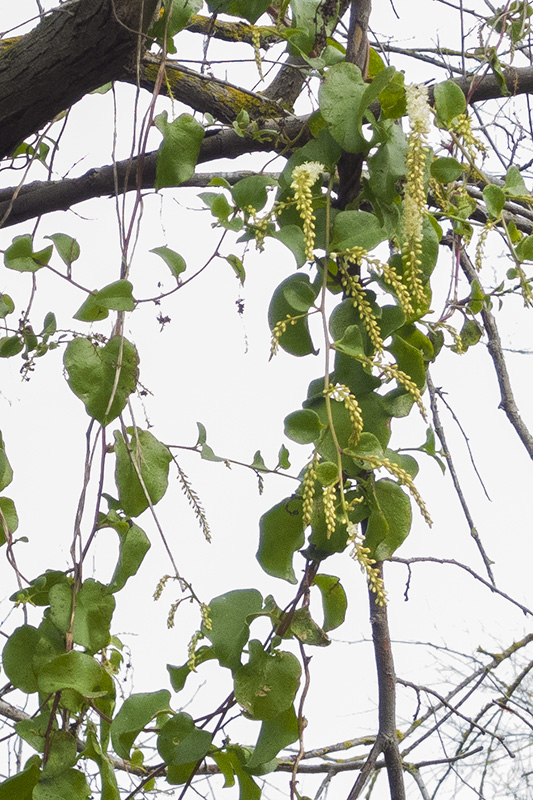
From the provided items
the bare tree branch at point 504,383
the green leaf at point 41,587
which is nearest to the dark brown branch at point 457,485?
the bare tree branch at point 504,383

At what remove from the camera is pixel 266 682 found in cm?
52

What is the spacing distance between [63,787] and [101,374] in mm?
283

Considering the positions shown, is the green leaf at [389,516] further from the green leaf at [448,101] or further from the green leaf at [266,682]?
the green leaf at [448,101]

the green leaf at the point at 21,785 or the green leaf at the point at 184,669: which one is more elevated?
the green leaf at the point at 184,669

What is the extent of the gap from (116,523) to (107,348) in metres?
0.12

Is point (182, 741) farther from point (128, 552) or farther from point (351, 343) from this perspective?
point (351, 343)

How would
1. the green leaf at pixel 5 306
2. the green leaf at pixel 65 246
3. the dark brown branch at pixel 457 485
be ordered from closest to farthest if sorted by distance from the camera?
the green leaf at pixel 65 246 < the green leaf at pixel 5 306 < the dark brown branch at pixel 457 485

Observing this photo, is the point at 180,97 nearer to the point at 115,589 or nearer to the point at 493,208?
the point at 493,208

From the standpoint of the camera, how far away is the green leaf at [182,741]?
1.83 ft

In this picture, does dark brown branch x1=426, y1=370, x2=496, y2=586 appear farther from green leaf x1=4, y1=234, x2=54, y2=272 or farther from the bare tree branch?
green leaf x1=4, y1=234, x2=54, y2=272

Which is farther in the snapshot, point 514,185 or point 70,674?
point 514,185

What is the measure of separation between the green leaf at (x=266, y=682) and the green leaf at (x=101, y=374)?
185 mm

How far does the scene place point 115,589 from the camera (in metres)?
0.56

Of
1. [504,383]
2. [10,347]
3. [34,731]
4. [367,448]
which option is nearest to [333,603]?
[367,448]
